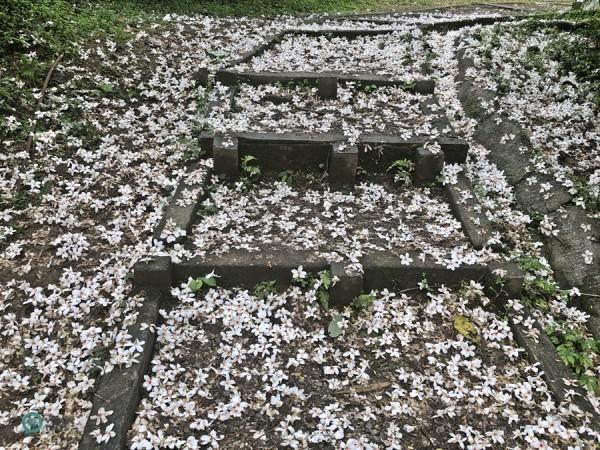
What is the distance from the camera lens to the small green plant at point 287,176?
5.34 metres

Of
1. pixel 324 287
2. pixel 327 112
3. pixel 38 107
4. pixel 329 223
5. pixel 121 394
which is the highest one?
pixel 327 112

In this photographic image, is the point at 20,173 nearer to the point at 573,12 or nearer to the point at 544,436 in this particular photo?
the point at 544,436

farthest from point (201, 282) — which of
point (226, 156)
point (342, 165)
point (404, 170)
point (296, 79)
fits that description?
point (296, 79)

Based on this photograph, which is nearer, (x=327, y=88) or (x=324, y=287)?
(x=324, y=287)

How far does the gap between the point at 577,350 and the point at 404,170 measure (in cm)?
260

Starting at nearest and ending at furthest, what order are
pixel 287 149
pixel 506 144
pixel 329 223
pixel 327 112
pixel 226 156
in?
1. pixel 329 223
2. pixel 226 156
3. pixel 287 149
4. pixel 506 144
5. pixel 327 112

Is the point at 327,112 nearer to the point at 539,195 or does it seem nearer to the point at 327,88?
the point at 327,88

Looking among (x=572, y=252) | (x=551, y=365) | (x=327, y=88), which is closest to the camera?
(x=551, y=365)

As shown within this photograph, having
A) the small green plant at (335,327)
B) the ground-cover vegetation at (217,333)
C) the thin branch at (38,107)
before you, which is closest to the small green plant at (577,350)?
the ground-cover vegetation at (217,333)

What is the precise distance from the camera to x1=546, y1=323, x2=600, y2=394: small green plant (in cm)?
353

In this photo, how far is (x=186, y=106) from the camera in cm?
664

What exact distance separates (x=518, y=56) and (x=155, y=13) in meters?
7.30

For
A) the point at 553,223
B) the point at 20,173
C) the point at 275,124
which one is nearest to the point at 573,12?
the point at 553,223

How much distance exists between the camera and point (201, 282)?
13.1 ft
